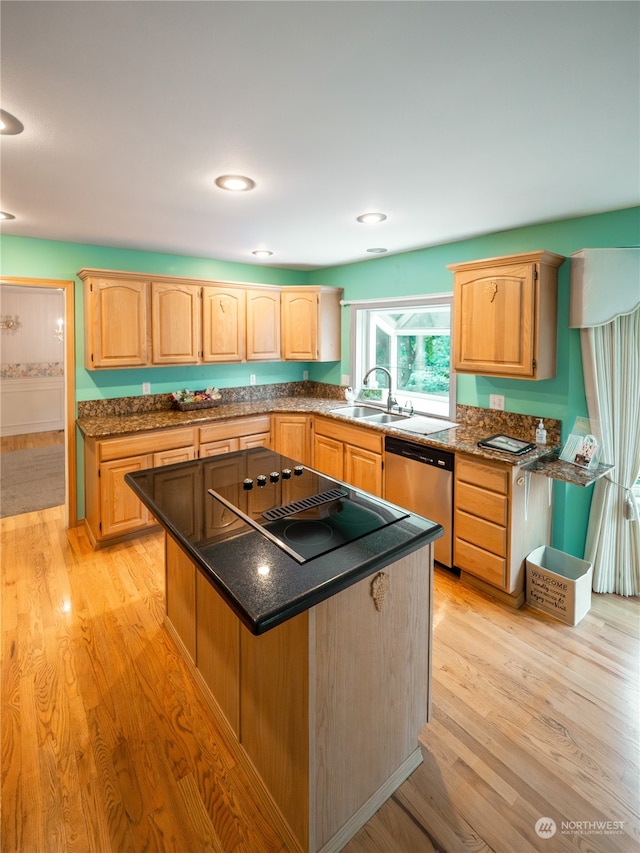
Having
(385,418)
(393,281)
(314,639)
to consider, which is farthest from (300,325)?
(314,639)

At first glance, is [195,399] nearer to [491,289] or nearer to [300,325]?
[300,325]

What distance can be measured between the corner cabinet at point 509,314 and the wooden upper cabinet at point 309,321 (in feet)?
5.71

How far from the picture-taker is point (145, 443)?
3.56 m

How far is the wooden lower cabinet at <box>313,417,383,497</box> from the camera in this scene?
3.65 metres

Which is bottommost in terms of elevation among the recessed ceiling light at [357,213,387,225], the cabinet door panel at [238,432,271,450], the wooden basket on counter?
the cabinet door panel at [238,432,271,450]

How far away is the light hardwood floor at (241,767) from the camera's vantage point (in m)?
1.50

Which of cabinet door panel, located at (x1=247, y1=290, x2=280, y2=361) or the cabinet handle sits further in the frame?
cabinet door panel, located at (x1=247, y1=290, x2=280, y2=361)

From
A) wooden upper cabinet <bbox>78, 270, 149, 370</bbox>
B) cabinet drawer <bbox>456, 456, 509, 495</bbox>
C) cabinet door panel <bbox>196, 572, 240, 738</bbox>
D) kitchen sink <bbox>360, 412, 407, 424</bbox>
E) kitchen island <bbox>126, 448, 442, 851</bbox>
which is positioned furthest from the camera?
kitchen sink <bbox>360, 412, 407, 424</bbox>

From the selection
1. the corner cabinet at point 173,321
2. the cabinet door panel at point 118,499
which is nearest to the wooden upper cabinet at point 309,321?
the corner cabinet at point 173,321

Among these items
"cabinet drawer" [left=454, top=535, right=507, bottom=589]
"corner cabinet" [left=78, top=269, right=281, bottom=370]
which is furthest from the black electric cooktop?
"corner cabinet" [left=78, top=269, right=281, bottom=370]

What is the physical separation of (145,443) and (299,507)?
218 cm

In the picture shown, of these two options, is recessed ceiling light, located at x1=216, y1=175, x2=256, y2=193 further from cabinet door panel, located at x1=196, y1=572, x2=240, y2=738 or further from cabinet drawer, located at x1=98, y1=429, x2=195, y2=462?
cabinet drawer, located at x1=98, y1=429, x2=195, y2=462

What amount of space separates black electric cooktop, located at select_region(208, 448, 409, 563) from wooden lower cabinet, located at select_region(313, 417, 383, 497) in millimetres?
1343

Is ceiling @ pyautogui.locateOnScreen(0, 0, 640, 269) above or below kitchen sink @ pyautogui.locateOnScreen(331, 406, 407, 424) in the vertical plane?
above
